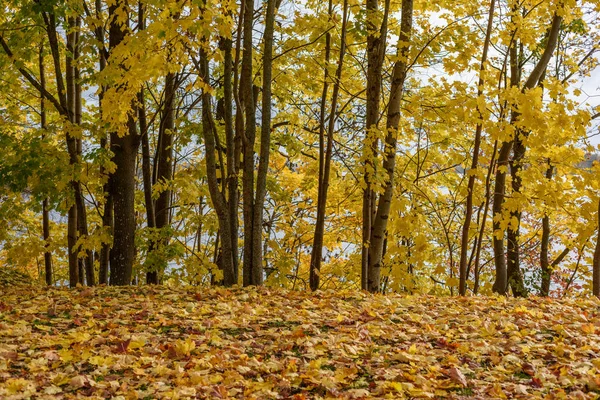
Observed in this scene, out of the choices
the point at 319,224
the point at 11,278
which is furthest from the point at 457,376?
the point at 11,278

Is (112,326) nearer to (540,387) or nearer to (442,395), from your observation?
(442,395)

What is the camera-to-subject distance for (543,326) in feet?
15.6

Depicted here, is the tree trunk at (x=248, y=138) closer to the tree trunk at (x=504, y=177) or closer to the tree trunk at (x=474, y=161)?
the tree trunk at (x=474, y=161)

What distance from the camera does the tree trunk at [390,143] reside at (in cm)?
709

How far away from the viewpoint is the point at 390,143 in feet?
24.0

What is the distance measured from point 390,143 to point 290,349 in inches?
155

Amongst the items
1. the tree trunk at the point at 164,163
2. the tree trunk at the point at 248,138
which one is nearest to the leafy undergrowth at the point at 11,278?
the tree trunk at the point at 164,163

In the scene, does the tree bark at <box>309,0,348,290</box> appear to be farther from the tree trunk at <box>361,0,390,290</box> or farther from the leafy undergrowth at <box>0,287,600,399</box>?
the leafy undergrowth at <box>0,287,600,399</box>

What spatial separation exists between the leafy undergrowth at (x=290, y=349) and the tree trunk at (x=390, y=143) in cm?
170

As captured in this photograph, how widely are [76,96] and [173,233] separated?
2644mm

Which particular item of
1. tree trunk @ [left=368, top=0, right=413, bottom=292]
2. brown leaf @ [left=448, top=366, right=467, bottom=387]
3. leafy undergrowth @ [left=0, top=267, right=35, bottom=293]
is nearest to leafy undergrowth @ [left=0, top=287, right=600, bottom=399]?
brown leaf @ [left=448, top=366, right=467, bottom=387]

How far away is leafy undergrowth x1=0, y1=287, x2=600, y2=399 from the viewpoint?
3.25m

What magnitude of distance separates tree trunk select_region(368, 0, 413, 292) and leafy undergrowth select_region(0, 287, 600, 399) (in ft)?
5.56

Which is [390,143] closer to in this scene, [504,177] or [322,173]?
[322,173]
